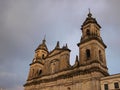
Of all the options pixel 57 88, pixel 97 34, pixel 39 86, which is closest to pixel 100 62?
pixel 97 34

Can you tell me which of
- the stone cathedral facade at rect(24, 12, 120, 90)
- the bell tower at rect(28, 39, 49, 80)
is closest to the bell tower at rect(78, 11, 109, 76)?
the stone cathedral facade at rect(24, 12, 120, 90)

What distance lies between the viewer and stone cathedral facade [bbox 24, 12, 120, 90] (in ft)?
99.3

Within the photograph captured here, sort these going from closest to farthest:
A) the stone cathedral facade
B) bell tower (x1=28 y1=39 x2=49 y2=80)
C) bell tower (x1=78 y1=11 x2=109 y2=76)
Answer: the stone cathedral facade
bell tower (x1=78 y1=11 x2=109 y2=76)
bell tower (x1=28 y1=39 x2=49 y2=80)

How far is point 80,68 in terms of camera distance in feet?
106

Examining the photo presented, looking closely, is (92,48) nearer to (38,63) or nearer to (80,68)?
(80,68)

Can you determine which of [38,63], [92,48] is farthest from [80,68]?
[38,63]

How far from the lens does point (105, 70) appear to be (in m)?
32.7

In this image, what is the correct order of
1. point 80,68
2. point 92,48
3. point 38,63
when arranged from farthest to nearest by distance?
point 38,63 → point 92,48 → point 80,68

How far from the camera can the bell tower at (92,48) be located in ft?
102

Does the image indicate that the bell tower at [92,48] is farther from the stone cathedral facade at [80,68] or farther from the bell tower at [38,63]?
the bell tower at [38,63]

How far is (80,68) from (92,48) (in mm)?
4179

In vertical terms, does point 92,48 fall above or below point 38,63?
above

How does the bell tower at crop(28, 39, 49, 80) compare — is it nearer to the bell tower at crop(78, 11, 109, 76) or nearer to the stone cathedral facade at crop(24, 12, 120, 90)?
the stone cathedral facade at crop(24, 12, 120, 90)

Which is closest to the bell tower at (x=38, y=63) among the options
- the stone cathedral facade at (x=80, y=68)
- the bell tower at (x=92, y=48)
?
the stone cathedral facade at (x=80, y=68)
